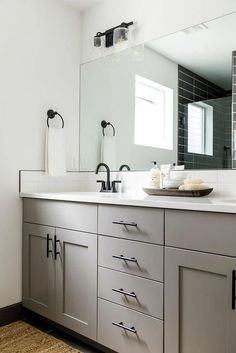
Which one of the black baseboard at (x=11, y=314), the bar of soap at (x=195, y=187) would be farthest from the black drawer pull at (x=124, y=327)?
the black baseboard at (x=11, y=314)

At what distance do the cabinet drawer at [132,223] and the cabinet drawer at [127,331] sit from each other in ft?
1.27

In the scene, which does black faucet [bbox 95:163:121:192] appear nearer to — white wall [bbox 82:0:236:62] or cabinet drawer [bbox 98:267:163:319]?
cabinet drawer [bbox 98:267:163:319]

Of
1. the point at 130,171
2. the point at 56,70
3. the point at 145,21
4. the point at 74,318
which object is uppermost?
the point at 145,21

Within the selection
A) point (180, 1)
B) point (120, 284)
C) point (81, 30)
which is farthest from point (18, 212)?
point (180, 1)

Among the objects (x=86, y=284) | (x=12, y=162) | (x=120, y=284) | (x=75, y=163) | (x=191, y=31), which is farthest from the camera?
(x=75, y=163)

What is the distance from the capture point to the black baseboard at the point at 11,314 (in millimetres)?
2188

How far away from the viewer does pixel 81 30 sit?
2766 mm

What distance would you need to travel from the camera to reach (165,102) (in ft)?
7.33

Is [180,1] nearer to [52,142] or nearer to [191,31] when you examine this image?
[191,31]

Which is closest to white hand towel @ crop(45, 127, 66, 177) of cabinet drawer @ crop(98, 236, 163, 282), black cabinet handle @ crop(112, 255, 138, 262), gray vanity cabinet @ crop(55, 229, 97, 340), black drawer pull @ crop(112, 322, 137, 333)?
gray vanity cabinet @ crop(55, 229, 97, 340)

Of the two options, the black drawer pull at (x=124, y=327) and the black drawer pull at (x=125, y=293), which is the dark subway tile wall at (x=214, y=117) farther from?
the black drawer pull at (x=124, y=327)

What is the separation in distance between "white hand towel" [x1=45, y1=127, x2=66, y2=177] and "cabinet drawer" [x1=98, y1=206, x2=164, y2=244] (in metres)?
0.84

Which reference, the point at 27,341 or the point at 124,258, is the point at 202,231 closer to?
the point at 124,258

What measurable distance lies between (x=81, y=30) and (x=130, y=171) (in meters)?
1.35
